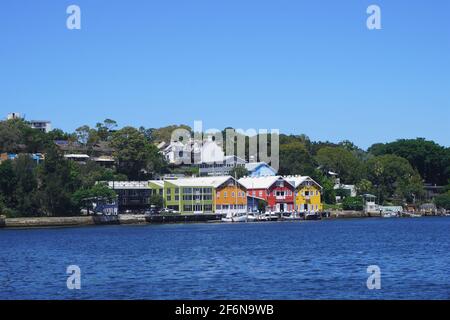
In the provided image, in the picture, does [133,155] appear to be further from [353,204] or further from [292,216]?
[353,204]

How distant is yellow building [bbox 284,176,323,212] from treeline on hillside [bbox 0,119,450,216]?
4036 mm

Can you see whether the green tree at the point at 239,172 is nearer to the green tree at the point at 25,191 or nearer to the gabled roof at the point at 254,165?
the gabled roof at the point at 254,165

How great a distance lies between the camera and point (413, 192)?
10731cm

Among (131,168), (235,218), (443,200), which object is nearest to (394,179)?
(443,200)

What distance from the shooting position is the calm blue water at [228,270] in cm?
2195

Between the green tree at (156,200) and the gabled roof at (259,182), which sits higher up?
the gabled roof at (259,182)

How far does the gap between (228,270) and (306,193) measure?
65.4 meters

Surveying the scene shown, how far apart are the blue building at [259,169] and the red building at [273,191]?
4092 millimetres

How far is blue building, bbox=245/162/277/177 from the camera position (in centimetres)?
9750

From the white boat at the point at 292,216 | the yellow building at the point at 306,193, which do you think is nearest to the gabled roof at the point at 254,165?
the yellow building at the point at 306,193

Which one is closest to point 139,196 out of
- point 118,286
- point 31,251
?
point 31,251

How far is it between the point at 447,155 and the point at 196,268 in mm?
97237
